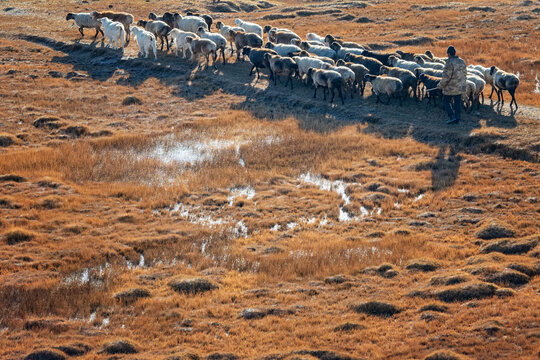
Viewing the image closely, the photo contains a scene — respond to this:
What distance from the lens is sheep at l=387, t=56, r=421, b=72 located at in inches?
896

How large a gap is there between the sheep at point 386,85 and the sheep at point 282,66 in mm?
3515

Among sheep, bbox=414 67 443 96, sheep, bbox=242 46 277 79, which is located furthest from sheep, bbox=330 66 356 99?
sheep, bbox=242 46 277 79

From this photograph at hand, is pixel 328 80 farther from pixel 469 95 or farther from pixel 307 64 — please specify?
pixel 469 95

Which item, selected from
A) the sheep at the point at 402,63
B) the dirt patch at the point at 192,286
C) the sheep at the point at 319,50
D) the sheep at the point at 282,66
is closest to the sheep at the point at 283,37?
the sheep at the point at 319,50

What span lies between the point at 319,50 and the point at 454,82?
404 inches

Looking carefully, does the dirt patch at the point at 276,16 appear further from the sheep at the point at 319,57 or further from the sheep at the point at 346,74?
the sheep at the point at 346,74

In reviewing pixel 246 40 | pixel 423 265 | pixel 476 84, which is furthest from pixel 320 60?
pixel 423 265

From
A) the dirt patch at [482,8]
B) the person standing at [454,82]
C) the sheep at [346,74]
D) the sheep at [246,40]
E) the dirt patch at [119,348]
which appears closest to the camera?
the dirt patch at [119,348]

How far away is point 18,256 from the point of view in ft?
38.4

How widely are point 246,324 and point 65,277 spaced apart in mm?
4118

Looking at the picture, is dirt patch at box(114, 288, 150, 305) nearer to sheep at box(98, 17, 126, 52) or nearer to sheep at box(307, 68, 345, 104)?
sheep at box(307, 68, 345, 104)

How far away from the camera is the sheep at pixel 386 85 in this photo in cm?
2038

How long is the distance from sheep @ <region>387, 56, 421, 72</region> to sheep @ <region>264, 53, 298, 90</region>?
402cm

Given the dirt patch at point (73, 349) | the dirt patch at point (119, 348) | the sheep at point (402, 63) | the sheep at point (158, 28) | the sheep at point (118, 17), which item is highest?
the sheep at point (118, 17)
